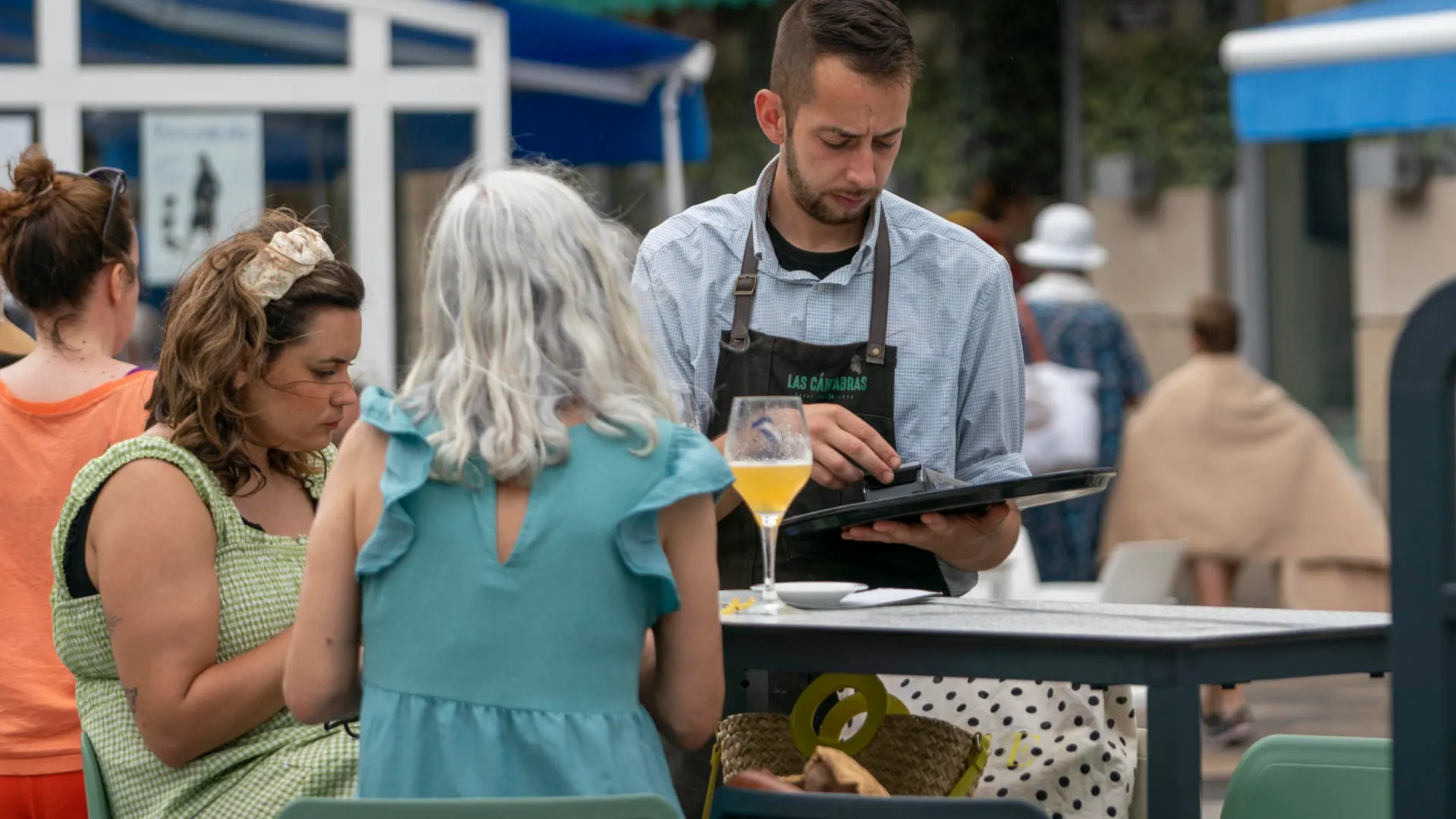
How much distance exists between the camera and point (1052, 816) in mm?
2695

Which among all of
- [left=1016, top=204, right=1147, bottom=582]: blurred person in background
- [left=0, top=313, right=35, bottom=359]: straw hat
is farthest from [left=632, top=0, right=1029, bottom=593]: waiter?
[left=1016, top=204, right=1147, bottom=582]: blurred person in background

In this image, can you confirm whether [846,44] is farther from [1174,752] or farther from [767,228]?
[1174,752]

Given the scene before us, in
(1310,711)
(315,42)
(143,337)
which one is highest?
(315,42)

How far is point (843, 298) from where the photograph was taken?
317 centimetres

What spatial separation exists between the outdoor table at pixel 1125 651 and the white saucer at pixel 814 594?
0.08 m

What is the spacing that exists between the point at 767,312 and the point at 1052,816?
Result: 36.9 inches

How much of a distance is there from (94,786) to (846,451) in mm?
1080

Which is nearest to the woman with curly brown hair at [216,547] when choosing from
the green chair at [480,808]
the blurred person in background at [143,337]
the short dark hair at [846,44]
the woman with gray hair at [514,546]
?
the woman with gray hair at [514,546]

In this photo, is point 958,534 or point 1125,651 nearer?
point 1125,651

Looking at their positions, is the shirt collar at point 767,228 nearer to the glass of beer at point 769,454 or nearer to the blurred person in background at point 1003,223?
the glass of beer at point 769,454

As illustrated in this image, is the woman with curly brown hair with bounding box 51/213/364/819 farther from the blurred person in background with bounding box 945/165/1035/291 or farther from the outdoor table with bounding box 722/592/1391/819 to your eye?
the blurred person in background with bounding box 945/165/1035/291

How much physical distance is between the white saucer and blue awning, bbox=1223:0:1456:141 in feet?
14.5

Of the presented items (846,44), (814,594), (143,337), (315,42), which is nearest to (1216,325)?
(315,42)

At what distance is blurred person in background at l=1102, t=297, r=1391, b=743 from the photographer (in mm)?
7477
